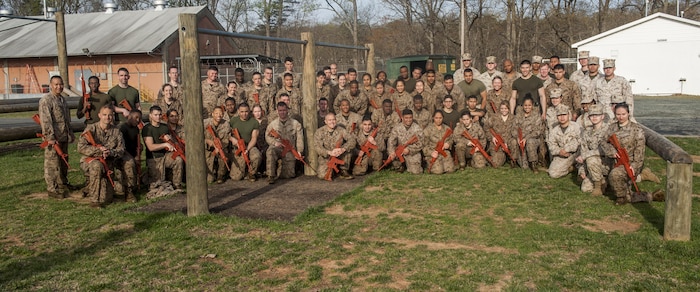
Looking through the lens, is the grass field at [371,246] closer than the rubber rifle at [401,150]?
Yes

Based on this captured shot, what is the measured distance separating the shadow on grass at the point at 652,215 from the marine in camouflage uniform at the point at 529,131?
8.58 feet

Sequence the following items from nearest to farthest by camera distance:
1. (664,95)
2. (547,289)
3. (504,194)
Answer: (547,289)
(504,194)
(664,95)

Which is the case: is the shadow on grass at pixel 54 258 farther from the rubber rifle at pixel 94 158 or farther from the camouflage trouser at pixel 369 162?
the camouflage trouser at pixel 369 162

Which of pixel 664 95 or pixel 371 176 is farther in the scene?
pixel 664 95

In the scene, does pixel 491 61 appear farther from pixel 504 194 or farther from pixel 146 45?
pixel 146 45

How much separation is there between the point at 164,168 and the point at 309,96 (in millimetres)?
2516

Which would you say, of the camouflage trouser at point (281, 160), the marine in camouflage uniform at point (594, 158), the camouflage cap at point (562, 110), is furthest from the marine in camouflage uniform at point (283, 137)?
the marine in camouflage uniform at point (594, 158)

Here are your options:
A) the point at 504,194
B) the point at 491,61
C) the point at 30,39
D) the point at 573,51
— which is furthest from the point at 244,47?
the point at 504,194

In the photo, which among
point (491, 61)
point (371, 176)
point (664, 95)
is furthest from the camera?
point (664, 95)

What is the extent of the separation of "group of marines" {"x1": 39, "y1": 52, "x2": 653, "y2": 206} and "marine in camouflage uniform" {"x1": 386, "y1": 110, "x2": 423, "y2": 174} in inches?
0.7

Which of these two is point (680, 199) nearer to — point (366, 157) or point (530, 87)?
point (366, 157)

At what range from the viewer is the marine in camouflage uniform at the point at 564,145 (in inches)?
359

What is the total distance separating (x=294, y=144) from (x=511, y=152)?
3.68 metres

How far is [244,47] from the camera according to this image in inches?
1938
